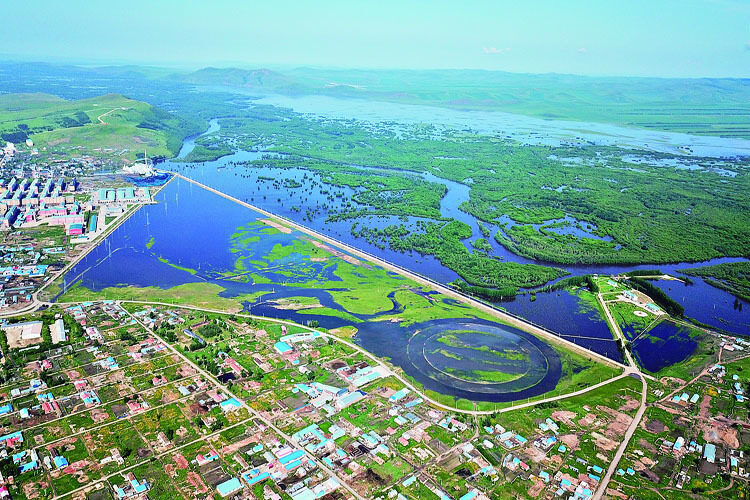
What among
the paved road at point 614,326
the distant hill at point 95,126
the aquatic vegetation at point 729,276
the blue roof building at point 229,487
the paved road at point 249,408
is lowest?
the blue roof building at point 229,487

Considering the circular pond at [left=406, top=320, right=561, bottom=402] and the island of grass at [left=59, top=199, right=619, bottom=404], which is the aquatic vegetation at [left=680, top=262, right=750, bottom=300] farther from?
the circular pond at [left=406, top=320, right=561, bottom=402]

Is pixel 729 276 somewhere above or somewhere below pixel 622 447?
above

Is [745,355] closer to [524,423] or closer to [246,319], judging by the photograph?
[524,423]

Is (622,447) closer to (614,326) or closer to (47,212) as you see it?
(614,326)

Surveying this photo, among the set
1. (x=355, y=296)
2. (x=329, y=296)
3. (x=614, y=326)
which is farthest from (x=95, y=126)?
(x=614, y=326)

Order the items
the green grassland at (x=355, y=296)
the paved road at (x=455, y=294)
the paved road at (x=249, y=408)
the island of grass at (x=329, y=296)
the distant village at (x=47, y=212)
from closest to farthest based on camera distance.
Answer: the paved road at (x=249, y=408), the island of grass at (x=329, y=296), the green grassland at (x=355, y=296), the paved road at (x=455, y=294), the distant village at (x=47, y=212)

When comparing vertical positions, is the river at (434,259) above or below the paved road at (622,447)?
above

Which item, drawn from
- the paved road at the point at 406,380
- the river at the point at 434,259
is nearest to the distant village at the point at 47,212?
the paved road at the point at 406,380

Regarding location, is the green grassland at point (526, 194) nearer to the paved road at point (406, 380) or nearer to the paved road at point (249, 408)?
the paved road at point (406, 380)
